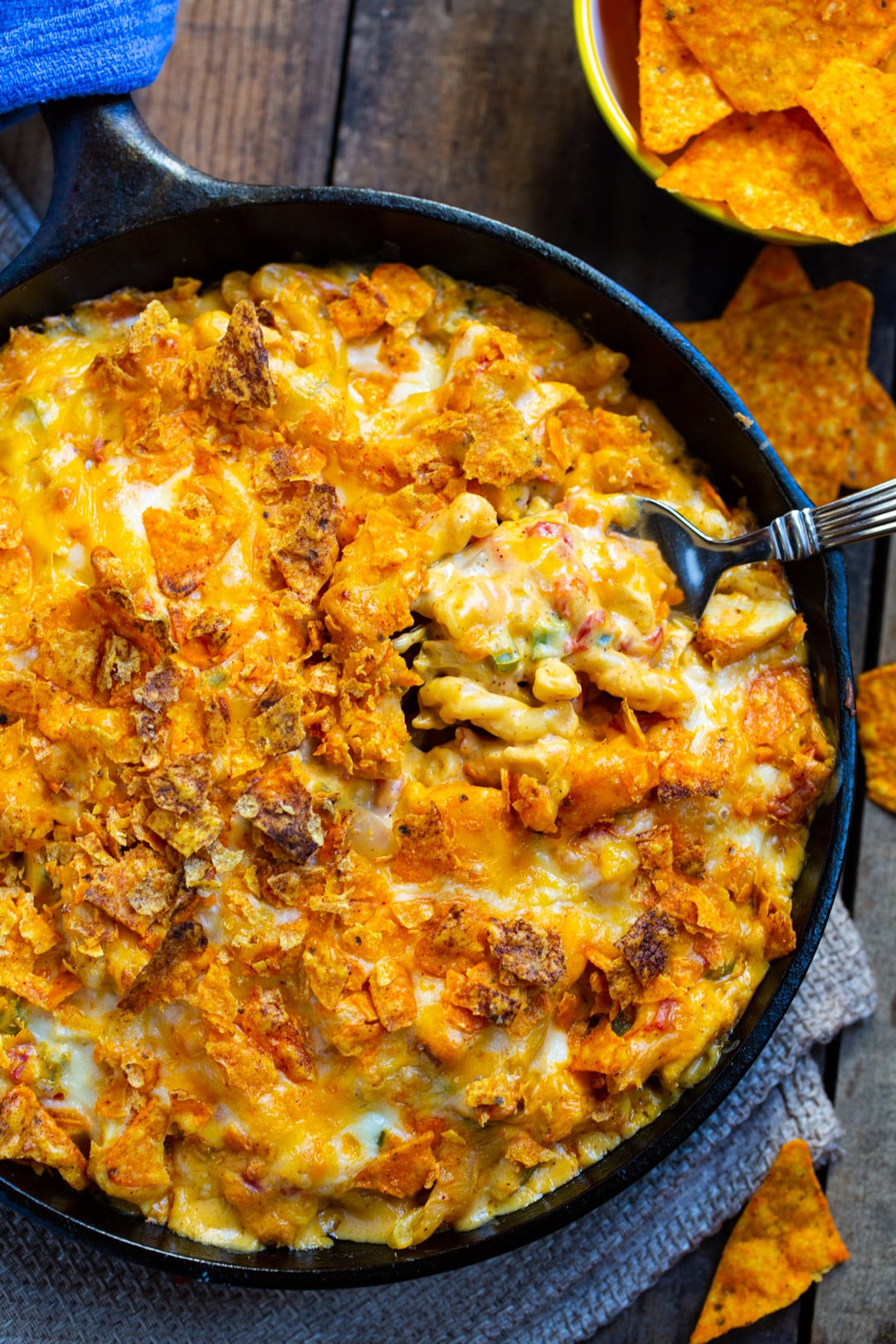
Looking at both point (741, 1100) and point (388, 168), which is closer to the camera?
point (741, 1100)

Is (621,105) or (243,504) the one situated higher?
(621,105)

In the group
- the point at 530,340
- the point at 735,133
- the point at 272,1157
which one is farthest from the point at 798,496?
the point at 272,1157

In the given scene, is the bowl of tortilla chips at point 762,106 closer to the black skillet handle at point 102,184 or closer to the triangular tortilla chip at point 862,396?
the triangular tortilla chip at point 862,396

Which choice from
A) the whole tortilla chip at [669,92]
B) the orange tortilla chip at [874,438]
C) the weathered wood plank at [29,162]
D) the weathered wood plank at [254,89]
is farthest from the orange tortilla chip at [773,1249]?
the weathered wood plank at [29,162]

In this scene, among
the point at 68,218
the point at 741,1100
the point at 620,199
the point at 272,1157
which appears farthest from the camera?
the point at 620,199

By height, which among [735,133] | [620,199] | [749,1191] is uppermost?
[735,133]

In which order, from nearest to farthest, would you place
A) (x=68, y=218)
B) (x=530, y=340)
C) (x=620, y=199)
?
(x=68, y=218) < (x=530, y=340) < (x=620, y=199)

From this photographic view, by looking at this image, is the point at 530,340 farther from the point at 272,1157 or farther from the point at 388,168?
the point at 272,1157

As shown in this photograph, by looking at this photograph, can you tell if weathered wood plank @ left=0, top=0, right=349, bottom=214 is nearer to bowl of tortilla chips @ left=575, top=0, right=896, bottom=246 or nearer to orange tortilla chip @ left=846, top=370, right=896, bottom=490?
bowl of tortilla chips @ left=575, top=0, right=896, bottom=246

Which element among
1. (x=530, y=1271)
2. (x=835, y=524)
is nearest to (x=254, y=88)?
(x=835, y=524)
